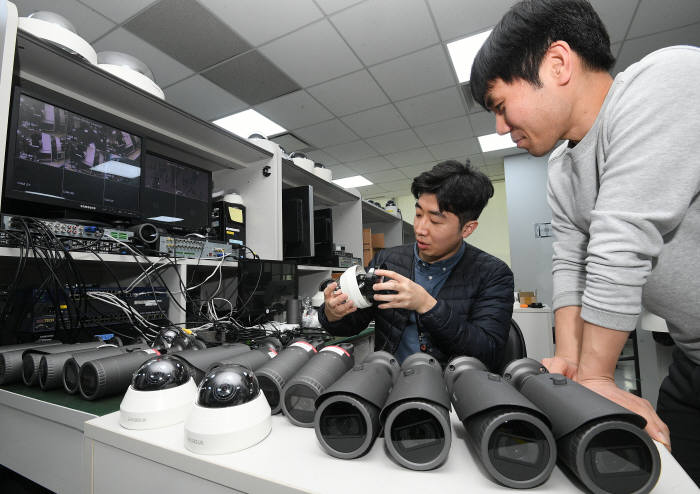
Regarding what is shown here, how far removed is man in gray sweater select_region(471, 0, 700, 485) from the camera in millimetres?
476

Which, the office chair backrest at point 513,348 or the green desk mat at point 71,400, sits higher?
the green desk mat at point 71,400

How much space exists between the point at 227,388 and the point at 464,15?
264 centimetres

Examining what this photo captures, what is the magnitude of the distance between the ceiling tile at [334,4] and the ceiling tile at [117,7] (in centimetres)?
100

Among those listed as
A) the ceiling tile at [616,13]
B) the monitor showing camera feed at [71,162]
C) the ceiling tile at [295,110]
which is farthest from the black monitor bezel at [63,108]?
the ceiling tile at [616,13]

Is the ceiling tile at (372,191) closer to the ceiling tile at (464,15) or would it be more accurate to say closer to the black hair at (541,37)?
the ceiling tile at (464,15)

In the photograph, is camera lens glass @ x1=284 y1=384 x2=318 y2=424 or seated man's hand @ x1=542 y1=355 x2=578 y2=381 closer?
camera lens glass @ x1=284 y1=384 x2=318 y2=424

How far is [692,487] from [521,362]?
0.66ft

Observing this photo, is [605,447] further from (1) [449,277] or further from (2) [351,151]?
Answer: (2) [351,151]

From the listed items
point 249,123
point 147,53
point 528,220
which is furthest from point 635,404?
point 528,220

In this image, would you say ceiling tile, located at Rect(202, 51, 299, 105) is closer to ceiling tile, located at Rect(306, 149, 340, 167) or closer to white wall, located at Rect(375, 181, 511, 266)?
ceiling tile, located at Rect(306, 149, 340, 167)

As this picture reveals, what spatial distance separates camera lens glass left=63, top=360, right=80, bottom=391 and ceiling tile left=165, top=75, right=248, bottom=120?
2.59m

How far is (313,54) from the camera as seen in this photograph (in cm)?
256

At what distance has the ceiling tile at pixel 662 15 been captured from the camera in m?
2.16

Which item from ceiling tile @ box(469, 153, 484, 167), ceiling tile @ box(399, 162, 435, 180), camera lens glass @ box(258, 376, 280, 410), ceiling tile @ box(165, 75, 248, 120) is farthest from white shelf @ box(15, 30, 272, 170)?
ceiling tile @ box(469, 153, 484, 167)
